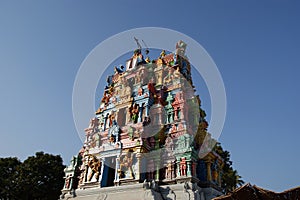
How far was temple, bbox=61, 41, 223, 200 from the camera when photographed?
17047mm

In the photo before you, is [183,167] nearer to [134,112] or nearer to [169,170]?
[169,170]

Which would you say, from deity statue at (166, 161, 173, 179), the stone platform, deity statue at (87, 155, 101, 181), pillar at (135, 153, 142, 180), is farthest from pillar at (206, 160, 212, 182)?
deity statue at (87, 155, 101, 181)

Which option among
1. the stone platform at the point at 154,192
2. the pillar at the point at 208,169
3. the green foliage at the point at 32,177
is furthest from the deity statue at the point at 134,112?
the green foliage at the point at 32,177

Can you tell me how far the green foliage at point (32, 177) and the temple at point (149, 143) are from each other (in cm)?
698

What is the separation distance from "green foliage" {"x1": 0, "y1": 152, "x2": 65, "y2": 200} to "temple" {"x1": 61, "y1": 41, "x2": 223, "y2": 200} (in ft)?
22.9

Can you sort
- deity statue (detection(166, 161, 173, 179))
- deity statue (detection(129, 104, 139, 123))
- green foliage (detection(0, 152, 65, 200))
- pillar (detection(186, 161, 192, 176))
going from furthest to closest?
1. green foliage (detection(0, 152, 65, 200))
2. deity statue (detection(129, 104, 139, 123))
3. deity statue (detection(166, 161, 173, 179))
4. pillar (detection(186, 161, 192, 176))

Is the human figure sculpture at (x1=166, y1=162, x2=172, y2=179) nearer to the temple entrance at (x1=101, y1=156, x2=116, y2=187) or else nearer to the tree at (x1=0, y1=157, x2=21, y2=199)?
the temple entrance at (x1=101, y1=156, x2=116, y2=187)

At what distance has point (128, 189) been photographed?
55.0 ft

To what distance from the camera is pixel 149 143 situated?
760 inches

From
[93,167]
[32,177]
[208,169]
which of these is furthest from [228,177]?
[32,177]

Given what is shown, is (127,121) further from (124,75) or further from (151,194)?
(151,194)

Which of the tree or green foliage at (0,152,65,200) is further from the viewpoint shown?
green foliage at (0,152,65,200)

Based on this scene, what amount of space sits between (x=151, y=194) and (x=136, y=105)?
326 inches

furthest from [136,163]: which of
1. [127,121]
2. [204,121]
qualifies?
[204,121]
